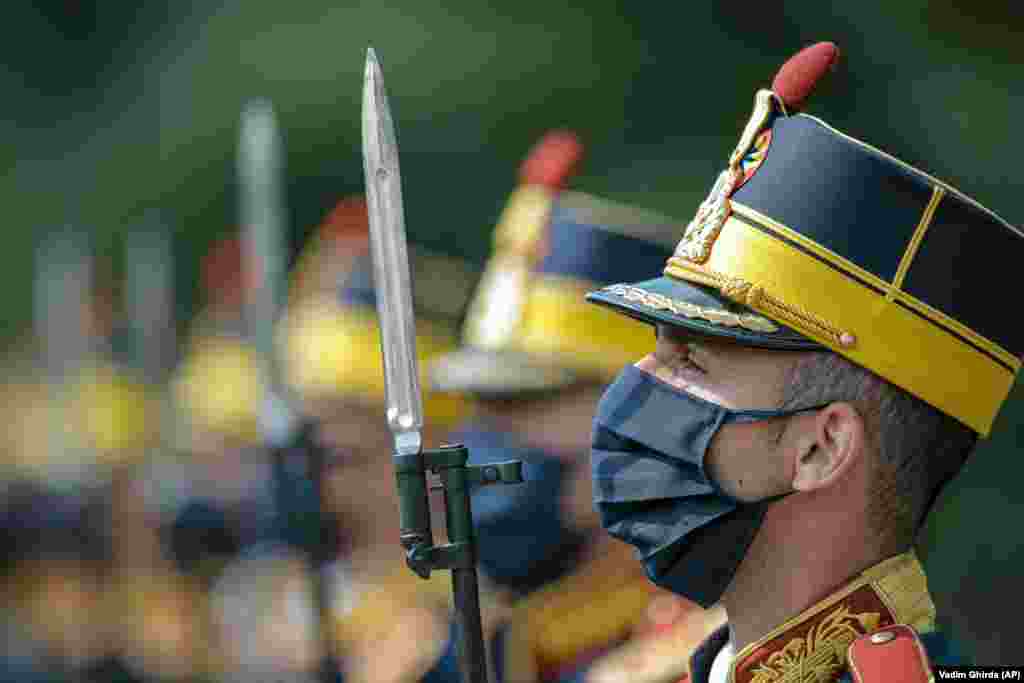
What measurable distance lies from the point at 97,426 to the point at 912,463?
12323 millimetres

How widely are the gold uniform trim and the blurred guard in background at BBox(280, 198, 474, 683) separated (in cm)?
410

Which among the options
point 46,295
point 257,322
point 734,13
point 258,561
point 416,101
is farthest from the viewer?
point 46,295

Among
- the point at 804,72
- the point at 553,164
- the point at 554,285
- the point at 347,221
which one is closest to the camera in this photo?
the point at 804,72

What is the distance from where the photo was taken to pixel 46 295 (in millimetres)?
14531

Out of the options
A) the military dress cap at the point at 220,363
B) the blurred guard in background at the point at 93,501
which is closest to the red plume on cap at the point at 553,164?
the military dress cap at the point at 220,363

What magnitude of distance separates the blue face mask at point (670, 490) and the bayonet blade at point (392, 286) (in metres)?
0.31

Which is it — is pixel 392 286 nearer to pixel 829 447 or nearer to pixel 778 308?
pixel 778 308

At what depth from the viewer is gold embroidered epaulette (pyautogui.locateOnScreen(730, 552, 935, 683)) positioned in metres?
2.90

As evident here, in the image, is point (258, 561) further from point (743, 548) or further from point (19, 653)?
point (743, 548)

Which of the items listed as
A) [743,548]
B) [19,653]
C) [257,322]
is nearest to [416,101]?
[257,322]

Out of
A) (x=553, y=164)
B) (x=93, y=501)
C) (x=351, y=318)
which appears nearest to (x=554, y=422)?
(x=553, y=164)

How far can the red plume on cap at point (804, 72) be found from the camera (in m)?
3.02

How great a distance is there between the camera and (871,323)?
2865mm

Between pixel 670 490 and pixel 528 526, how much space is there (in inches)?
130
